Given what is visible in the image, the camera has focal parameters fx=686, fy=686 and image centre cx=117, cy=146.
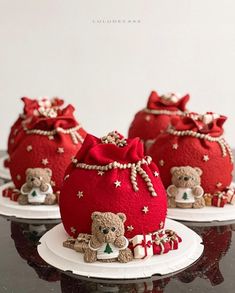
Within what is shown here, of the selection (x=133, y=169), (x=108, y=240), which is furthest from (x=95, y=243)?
(x=133, y=169)

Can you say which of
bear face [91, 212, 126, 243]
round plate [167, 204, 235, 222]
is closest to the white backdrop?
round plate [167, 204, 235, 222]

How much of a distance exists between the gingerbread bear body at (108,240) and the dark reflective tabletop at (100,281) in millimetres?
66

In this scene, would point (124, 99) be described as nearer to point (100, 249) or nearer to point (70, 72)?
point (70, 72)

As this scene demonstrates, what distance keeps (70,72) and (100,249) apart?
2000 millimetres

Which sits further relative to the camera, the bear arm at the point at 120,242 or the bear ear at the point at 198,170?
the bear ear at the point at 198,170

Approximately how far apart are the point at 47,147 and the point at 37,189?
127 mm

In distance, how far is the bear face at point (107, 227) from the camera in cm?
150

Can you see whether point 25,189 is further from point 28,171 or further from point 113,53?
point 113,53

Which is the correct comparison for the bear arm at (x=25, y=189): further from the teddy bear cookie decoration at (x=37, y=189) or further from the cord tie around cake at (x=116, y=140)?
the cord tie around cake at (x=116, y=140)

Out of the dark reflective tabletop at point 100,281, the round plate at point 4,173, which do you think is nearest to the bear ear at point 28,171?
the dark reflective tabletop at point 100,281

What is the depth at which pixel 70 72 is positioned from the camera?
342 centimetres

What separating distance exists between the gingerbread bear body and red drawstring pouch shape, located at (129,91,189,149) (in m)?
1.00

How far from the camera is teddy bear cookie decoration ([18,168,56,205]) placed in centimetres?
196

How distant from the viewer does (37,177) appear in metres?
1.96
